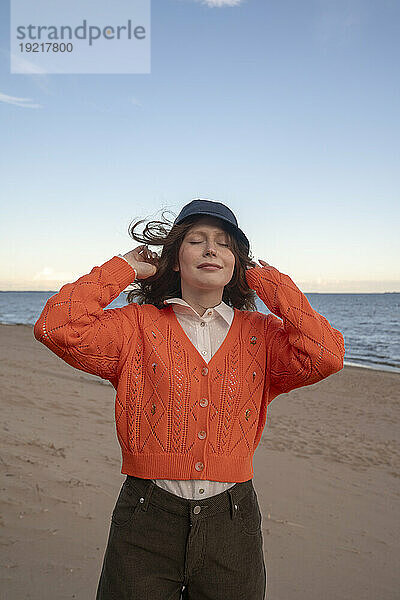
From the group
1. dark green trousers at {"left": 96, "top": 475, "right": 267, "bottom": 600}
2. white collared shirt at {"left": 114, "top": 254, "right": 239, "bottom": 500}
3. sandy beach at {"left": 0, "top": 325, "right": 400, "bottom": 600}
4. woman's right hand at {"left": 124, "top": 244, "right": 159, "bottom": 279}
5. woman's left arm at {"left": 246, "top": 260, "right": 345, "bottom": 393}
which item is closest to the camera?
dark green trousers at {"left": 96, "top": 475, "right": 267, "bottom": 600}

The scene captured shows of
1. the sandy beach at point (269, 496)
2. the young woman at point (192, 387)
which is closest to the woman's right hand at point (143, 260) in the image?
the young woman at point (192, 387)

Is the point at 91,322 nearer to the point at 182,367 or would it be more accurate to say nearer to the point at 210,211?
the point at 182,367

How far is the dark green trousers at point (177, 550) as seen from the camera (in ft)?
5.87

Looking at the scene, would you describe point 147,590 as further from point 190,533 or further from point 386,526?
point 386,526

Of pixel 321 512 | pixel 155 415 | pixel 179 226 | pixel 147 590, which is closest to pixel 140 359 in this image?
pixel 155 415

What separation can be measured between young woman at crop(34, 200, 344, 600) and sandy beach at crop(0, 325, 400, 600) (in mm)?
1739

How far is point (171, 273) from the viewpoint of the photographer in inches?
90.4

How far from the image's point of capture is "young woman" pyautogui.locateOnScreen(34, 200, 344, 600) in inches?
71.3

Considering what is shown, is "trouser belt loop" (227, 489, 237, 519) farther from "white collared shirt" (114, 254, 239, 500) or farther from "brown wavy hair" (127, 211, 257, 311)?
"brown wavy hair" (127, 211, 257, 311)

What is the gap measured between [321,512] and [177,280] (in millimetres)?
3377

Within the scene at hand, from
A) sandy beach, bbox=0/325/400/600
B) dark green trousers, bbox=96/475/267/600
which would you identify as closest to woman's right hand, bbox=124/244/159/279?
dark green trousers, bbox=96/475/267/600

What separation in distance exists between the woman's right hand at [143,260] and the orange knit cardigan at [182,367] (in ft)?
0.32

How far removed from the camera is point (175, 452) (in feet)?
6.17

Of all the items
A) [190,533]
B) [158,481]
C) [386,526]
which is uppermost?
[158,481]
